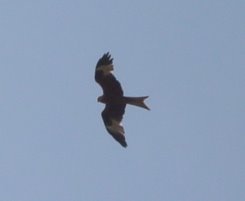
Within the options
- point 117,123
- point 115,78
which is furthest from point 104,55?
point 117,123

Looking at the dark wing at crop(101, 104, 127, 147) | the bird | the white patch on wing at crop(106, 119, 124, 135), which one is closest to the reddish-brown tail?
the bird

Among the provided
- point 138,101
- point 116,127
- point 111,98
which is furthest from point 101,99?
point 138,101

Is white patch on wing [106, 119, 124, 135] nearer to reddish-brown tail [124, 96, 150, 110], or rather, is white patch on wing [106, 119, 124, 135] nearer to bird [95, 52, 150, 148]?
bird [95, 52, 150, 148]

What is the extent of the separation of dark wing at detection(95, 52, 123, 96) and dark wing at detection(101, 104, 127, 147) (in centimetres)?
42

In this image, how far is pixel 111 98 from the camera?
552 inches

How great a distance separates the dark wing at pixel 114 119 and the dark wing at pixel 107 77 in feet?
1.38

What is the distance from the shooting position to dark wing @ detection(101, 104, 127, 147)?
46.3 ft

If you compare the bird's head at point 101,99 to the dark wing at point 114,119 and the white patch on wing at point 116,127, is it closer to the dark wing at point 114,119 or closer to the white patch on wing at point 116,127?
the dark wing at point 114,119

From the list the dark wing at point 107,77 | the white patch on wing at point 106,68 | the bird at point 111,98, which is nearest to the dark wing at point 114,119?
the bird at point 111,98

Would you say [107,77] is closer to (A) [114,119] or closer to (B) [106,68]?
(B) [106,68]

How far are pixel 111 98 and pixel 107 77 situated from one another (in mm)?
545

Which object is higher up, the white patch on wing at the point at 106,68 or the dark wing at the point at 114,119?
the white patch on wing at the point at 106,68

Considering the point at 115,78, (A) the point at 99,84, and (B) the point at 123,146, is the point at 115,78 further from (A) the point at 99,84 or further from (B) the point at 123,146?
(B) the point at 123,146

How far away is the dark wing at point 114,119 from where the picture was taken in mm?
14102
